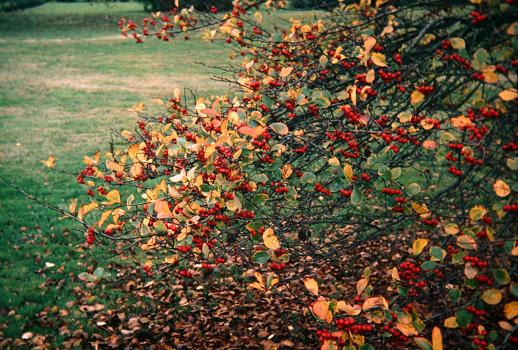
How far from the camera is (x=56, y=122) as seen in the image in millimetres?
10234

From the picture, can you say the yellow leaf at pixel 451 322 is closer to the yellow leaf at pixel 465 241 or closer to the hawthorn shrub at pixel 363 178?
the hawthorn shrub at pixel 363 178

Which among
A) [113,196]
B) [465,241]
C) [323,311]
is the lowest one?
[323,311]

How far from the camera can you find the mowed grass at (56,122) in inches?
174

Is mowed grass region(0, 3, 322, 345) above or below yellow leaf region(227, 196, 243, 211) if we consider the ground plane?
below

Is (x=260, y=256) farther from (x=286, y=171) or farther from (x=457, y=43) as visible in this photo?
(x=457, y=43)

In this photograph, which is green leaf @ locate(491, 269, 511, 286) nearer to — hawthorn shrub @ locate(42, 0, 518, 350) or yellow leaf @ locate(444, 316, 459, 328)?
hawthorn shrub @ locate(42, 0, 518, 350)

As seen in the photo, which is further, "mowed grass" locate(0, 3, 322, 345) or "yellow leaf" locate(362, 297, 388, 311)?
"mowed grass" locate(0, 3, 322, 345)

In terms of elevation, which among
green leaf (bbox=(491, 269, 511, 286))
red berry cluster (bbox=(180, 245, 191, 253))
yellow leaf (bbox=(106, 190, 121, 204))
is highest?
green leaf (bbox=(491, 269, 511, 286))

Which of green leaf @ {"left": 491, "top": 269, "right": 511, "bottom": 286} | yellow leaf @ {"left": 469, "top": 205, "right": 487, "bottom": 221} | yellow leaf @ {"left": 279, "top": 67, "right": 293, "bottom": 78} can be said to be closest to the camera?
green leaf @ {"left": 491, "top": 269, "right": 511, "bottom": 286}

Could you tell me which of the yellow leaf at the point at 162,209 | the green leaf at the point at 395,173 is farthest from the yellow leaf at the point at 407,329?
the yellow leaf at the point at 162,209

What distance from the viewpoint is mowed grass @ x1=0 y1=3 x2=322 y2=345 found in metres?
4.41

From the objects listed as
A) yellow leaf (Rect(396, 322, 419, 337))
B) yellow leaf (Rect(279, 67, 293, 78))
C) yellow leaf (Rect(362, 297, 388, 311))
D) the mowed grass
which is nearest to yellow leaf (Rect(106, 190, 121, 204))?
the mowed grass

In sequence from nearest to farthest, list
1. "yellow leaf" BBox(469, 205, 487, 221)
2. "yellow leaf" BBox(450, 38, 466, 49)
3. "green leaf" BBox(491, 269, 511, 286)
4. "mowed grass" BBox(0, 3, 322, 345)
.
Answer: "green leaf" BBox(491, 269, 511, 286)
"yellow leaf" BBox(469, 205, 487, 221)
"yellow leaf" BBox(450, 38, 466, 49)
"mowed grass" BBox(0, 3, 322, 345)

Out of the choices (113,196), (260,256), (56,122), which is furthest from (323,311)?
(56,122)
